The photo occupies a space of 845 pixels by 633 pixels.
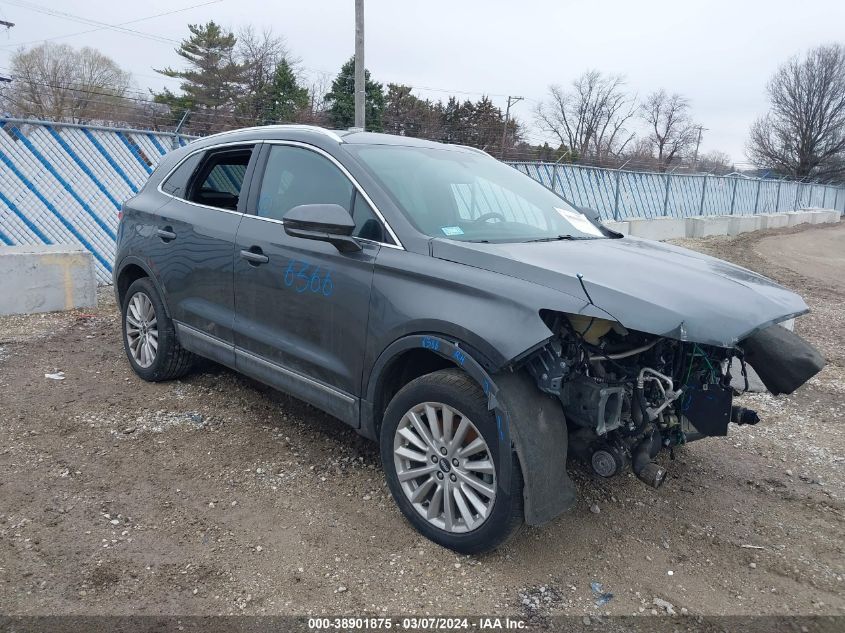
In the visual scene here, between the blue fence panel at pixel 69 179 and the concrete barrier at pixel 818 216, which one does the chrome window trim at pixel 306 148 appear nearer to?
the blue fence panel at pixel 69 179

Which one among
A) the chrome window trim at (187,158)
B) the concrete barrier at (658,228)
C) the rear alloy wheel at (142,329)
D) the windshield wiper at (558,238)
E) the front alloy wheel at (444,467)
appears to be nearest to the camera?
the front alloy wheel at (444,467)

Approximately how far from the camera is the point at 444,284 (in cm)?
291

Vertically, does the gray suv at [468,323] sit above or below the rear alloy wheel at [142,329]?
A: above

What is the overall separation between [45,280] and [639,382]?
669 cm

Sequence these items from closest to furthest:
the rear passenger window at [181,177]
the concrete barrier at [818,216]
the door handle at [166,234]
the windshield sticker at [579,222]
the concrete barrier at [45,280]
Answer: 1. the windshield sticker at [579,222]
2. the door handle at [166,234]
3. the rear passenger window at [181,177]
4. the concrete barrier at [45,280]
5. the concrete barrier at [818,216]

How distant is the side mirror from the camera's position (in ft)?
10.2

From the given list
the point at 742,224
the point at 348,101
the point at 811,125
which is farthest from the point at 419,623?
the point at 811,125

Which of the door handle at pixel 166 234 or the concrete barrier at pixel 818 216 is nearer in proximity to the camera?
the door handle at pixel 166 234

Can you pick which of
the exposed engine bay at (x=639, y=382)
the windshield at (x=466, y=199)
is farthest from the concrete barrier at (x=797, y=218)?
the exposed engine bay at (x=639, y=382)

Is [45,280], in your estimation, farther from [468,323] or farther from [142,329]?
[468,323]

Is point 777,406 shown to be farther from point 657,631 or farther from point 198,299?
point 198,299

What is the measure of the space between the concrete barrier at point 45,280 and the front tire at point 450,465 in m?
5.66

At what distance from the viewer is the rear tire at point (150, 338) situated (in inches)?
186

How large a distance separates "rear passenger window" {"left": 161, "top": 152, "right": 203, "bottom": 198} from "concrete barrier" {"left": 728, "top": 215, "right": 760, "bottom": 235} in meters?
22.6
